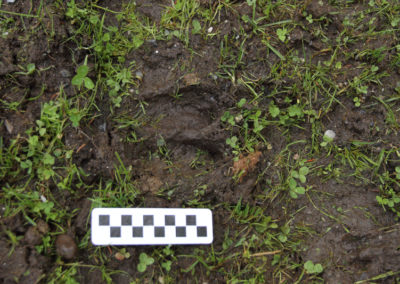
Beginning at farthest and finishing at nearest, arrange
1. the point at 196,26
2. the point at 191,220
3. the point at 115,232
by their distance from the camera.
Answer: the point at 196,26
the point at 191,220
the point at 115,232

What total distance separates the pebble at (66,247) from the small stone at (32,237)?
0.38ft

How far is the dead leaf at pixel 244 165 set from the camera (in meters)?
2.53

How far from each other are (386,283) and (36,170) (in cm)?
250

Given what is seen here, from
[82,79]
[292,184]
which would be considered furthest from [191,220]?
[82,79]

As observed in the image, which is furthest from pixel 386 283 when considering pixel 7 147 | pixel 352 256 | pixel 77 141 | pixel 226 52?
pixel 7 147

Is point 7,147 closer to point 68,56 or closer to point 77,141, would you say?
point 77,141

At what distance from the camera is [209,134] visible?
2.55 m

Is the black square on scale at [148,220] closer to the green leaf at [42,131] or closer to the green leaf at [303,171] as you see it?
the green leaf at [42,131]

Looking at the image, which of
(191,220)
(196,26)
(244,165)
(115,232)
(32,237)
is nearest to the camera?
(32,237)

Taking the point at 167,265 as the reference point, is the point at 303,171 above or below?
above

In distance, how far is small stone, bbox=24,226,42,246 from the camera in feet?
7.27

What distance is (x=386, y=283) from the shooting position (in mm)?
2469

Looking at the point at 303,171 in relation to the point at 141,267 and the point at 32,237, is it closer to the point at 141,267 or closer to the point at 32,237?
the point at 141,267

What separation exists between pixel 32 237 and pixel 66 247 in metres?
0.22
